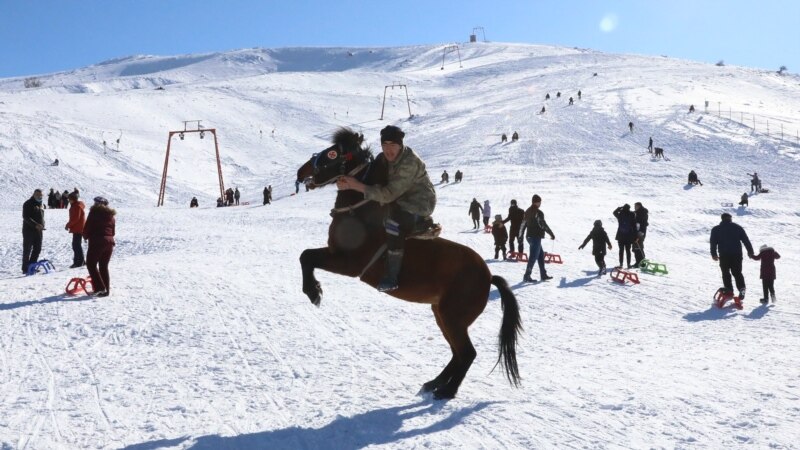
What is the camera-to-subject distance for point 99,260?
11.1 meters

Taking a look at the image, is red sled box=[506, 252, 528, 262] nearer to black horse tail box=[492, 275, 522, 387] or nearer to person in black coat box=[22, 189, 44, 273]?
person in black coat box=[22, 189, 44, 273]

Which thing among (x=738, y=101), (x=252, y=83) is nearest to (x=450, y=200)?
(x=738, y=101)

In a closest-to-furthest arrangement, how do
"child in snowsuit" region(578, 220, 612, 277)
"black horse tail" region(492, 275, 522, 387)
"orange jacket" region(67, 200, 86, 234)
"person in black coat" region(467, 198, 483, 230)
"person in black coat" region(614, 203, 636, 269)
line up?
"black horse tail" region(492, 275, 522, 387) < "orange jacket" region(67, 200, 86, 234) < "child in snowsuit" region(578, 220, 612, 277) < "person in black coat" region(614, 203, 636, 269) < "person in black coat" region(467, 198, 483, 230)

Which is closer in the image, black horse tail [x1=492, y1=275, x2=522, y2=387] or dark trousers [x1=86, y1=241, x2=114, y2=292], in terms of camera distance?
black horse tail [x1=492, y1=275, x2=522, y2=387]

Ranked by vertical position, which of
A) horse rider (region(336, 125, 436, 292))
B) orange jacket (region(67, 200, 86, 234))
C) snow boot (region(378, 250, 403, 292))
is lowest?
orange jacket (region(67, 200, 86, 234))

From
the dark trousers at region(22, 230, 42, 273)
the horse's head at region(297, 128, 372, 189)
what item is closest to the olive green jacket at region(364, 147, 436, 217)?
the horse's head at region(297, 128, 372, 189)

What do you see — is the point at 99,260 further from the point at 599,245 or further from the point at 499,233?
the point at 599,245

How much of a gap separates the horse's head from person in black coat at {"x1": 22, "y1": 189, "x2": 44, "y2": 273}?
11875 mm

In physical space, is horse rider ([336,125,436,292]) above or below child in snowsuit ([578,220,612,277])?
above

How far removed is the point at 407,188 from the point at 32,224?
13119mm

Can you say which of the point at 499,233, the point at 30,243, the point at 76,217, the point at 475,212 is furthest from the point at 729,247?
the point at 30,243

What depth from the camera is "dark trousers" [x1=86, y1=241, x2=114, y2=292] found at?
10914mm

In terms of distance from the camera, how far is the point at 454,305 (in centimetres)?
582

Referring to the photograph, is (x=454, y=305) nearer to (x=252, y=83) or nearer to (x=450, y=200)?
(x=450, y=200)
